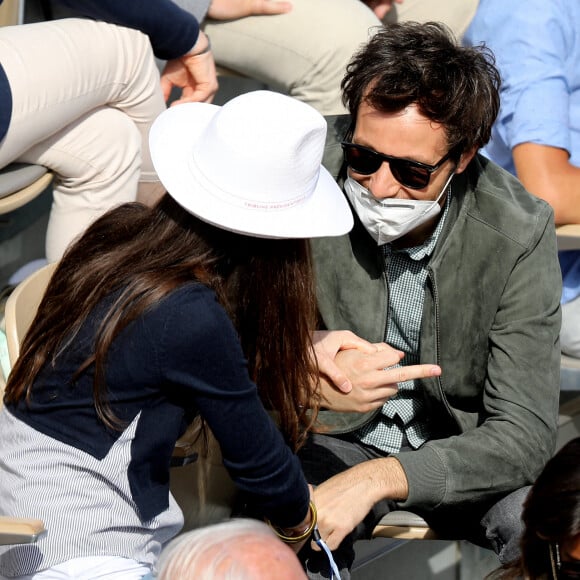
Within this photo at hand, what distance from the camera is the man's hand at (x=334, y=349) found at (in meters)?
2.09

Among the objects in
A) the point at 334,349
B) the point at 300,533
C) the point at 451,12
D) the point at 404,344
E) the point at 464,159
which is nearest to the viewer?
the point at 300,533

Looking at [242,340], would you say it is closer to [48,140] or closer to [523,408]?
[523,408]

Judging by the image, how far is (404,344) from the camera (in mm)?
2467

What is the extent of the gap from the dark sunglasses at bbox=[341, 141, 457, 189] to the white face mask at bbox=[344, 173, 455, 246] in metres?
0.04

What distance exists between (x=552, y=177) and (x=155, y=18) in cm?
126

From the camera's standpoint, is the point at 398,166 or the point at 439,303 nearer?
the point at 398,166

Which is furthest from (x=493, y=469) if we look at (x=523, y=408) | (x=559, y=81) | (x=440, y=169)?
(x=559, y=81)

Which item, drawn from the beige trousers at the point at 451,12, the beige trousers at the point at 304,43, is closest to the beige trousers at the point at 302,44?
the beige trousers at the point at 304,43

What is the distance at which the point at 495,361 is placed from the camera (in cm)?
229

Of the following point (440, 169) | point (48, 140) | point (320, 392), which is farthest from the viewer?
point (48, 140)

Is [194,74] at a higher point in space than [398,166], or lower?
lower

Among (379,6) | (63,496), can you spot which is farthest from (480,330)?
(379,6)

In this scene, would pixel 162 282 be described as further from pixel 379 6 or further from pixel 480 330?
pixel 379 6

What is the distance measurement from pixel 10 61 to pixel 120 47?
1.25 ft
